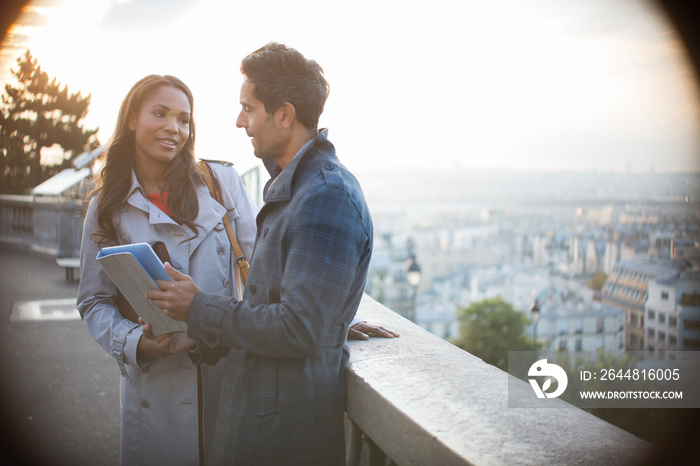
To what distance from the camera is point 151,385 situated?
6.33 ft

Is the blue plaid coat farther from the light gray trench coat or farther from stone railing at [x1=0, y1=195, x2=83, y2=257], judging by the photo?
stone railing at [x1=0, y1=195, x2=83, y2=257]

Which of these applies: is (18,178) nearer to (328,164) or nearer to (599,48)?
(328,164)

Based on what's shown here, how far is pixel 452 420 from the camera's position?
1314mm

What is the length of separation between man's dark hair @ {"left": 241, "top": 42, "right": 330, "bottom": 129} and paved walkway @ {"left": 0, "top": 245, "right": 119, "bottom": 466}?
2.55m

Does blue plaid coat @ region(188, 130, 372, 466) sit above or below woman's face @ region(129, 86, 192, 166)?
below

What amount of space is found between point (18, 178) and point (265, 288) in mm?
12440

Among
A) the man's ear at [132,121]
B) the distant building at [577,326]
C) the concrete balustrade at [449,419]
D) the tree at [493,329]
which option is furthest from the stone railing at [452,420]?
the distant building at [577,326]

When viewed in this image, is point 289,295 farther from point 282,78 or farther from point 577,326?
point 577,326

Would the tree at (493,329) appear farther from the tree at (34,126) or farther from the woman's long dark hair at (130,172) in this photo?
the woman's long dark hair at (130,172)

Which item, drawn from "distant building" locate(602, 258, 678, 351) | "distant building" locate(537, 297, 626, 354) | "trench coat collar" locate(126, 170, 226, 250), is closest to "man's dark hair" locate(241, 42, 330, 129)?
"trench coat collar" locate(126, 170, 226, 250)

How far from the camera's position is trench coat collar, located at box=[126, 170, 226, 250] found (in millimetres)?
1925

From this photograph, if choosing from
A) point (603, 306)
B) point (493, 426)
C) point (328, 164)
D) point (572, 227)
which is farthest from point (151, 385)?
point (572, 227)

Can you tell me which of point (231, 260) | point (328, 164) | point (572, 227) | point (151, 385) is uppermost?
point (328, 164)

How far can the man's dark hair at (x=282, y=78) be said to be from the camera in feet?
4.83
